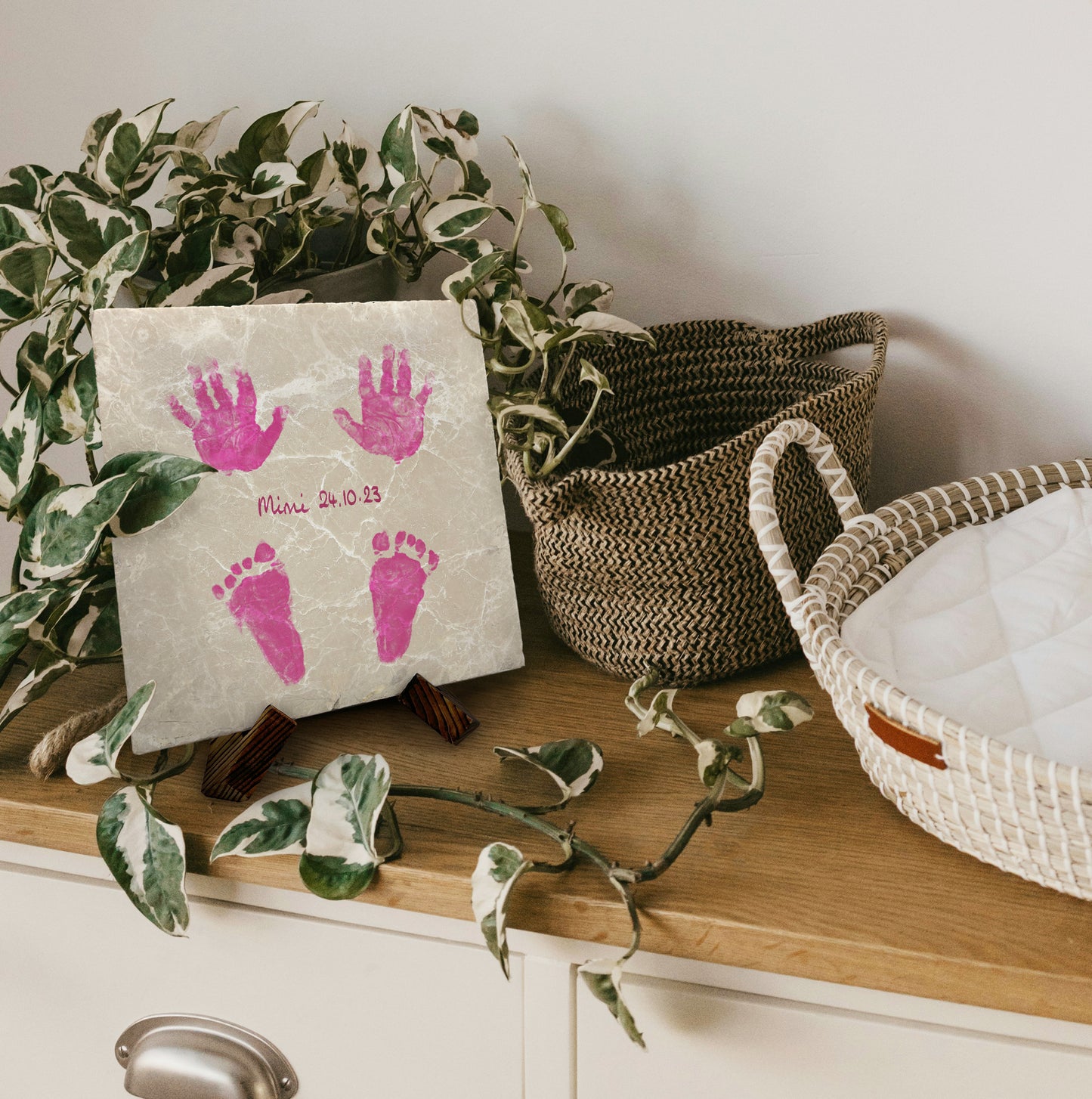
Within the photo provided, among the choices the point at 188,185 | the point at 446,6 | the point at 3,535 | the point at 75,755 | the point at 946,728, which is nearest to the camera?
the point at 946,728

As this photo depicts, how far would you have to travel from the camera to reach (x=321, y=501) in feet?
2.01

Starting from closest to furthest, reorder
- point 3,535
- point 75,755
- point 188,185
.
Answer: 1. point 75,755
2. point 188,185
3. point 3,535

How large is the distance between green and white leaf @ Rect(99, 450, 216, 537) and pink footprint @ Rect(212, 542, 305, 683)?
6cm

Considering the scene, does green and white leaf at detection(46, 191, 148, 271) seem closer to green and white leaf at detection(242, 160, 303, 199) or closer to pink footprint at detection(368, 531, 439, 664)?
green and white leaf at detection(242, 160, 303, 199)

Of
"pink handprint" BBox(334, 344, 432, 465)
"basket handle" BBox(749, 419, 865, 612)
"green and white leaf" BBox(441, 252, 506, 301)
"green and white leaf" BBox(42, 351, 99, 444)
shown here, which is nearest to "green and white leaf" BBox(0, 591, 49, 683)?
"green and white leaf" BBox(42, 351, 99, 444)

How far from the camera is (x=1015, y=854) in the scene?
1.50 feet

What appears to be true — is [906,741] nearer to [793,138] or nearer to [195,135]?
[793,138]

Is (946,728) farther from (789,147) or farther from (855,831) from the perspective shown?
(789,147)

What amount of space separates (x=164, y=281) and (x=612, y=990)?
526 mm

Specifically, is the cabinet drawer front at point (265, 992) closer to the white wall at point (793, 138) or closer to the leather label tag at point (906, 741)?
the leather label tag at point (906, 741)

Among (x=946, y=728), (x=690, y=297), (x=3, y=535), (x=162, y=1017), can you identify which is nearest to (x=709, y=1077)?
(x=946, y=728)

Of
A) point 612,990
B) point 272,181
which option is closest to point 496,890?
point 612,990

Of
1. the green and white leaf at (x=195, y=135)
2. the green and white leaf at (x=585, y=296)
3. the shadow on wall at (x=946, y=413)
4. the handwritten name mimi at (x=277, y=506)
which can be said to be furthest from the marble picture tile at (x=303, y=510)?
the shadow on wall at (x=946, y=413)

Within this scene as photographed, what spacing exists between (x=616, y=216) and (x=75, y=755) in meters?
0.58
